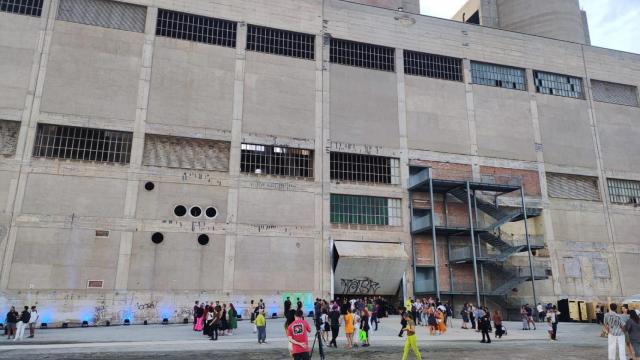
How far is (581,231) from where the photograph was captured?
42.3 meters

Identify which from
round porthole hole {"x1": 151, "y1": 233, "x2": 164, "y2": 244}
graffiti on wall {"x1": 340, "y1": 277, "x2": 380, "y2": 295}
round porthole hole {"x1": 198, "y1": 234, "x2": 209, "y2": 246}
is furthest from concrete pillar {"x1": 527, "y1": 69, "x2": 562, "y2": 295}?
round porthole hole {"x1": 151, "y1": 233, "x2": 164, "y2": 244}

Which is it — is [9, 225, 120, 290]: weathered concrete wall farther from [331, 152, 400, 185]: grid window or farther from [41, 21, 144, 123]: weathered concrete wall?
[331, 152, 400, 185]: grid window

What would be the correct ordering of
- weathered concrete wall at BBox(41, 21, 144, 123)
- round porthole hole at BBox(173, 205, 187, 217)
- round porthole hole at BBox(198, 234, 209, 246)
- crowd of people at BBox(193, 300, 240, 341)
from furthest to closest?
round porthole hole at BBox(173, 205, 187, 217) → round porthole hole at BBox(198, 234, 209, 246) → weathered concrete wall at BBox(41, 21, 144, 123) → crowd of people at BBox(193, 300, 240, 341)

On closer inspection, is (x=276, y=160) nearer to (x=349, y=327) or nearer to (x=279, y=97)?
(x=279, y=97)

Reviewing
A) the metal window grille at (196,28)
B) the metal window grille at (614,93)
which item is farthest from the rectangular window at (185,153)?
the metal window grille at (614,93)

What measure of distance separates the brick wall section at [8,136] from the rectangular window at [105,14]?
347 inches

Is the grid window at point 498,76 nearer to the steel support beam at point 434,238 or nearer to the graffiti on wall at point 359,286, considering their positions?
the steel support beam at point 434,238

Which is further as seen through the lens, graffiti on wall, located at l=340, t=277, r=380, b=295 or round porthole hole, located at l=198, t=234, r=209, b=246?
graffiti on wall, located at l=340, t=277, r=380, b=295

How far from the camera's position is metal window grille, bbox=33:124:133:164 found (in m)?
32.4

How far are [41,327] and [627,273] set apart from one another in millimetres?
47765

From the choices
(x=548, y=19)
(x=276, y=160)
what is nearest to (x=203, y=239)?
(x=276, y=160)

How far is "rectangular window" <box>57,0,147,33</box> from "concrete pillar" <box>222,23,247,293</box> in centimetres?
779

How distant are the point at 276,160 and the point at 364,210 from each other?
8278mm

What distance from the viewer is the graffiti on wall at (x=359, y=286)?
35812mm
